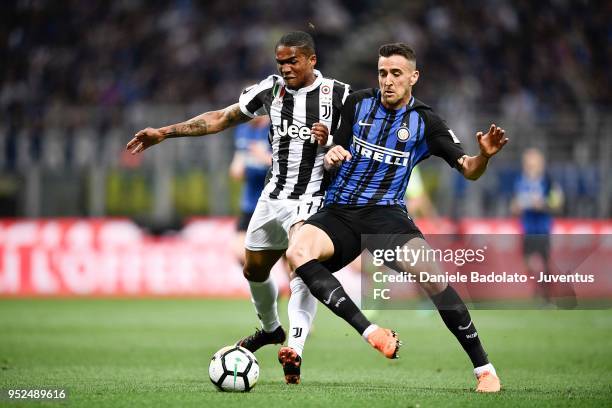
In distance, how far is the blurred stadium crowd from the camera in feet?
A: 59.8

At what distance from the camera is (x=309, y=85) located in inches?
288

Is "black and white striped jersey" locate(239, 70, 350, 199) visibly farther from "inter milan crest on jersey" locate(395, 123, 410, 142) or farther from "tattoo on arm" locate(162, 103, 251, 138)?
"inter milan crest on jersey" locate(395, 123, 410, 142)

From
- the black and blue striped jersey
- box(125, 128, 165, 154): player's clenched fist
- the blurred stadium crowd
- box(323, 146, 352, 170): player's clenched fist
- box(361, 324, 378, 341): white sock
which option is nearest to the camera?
box(361, 324, 378, 341): white sock

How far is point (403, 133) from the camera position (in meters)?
6.88

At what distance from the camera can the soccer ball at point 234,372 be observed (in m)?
6.67

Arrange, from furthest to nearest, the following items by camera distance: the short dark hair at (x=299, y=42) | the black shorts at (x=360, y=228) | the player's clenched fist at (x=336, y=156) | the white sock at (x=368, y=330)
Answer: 1. the short dark hair at (x=299, y=42)
2. the black shorts at (x=360, y=228)
3. the player's clenched fist at (x=336, y=156)
4. the white sock at (x=368, y=330)

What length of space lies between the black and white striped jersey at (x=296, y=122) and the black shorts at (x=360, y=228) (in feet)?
1.78

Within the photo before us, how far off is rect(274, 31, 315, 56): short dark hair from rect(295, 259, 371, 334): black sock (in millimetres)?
1439

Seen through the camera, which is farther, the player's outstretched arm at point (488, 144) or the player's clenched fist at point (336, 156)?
the player's clenched fist at point (336, 156)

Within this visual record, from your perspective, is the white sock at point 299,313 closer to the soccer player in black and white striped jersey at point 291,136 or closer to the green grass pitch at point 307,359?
the soccer player in black and white striped jersey at point 291,136

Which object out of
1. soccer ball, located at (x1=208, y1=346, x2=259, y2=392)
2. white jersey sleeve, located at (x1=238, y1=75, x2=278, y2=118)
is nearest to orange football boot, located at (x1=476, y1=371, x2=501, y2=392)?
soccer ball, located at (x1=208, y1=346, x2=259, y2=392)

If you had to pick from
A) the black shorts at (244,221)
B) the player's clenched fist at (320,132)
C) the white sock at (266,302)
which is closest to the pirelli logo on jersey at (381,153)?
the player's clenched fist at (320,132)

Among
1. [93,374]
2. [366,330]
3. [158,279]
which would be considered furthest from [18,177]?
[366,330]

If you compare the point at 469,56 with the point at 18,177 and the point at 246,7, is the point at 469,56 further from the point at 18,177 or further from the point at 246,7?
the point at 18,177
